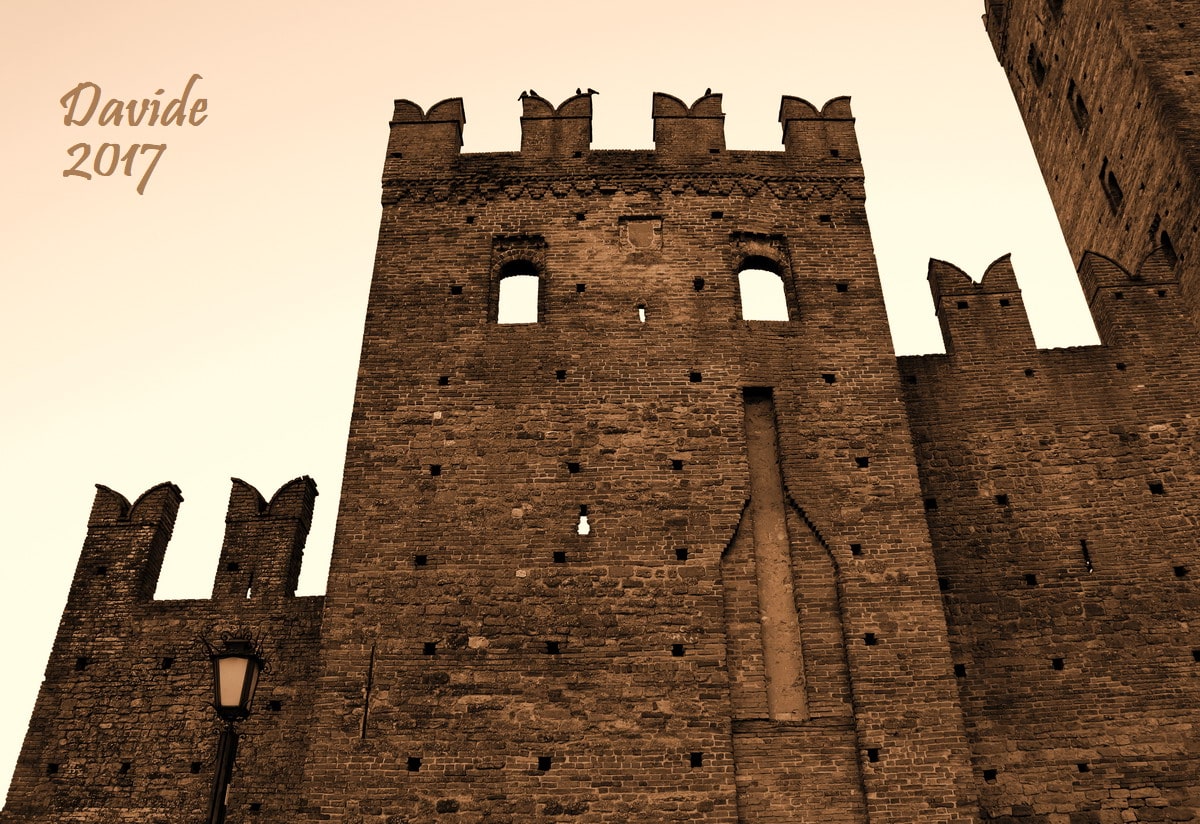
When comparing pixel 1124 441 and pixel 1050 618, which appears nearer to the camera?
pixel 1050 618

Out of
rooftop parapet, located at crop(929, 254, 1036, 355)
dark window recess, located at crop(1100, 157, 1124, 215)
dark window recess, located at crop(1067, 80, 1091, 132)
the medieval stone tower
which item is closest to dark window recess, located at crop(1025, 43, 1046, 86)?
dark window recess, located at crop(1067, 80, 1091, 132)

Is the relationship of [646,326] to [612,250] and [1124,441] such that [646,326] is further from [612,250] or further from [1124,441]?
[1124,441]

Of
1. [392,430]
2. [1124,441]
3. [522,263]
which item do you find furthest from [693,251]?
[1124,441]

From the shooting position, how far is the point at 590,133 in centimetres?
1314

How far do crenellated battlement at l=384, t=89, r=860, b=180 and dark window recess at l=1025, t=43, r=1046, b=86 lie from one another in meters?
6.10

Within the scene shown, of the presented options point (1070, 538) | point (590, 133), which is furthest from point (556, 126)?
point (1070, 538)

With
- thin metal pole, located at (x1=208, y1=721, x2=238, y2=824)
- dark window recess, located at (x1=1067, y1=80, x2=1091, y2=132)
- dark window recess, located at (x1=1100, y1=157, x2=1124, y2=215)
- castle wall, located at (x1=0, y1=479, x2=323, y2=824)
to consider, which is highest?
dark window recess, located at (x1=1067, y1=80, x2=1091, y2=132)

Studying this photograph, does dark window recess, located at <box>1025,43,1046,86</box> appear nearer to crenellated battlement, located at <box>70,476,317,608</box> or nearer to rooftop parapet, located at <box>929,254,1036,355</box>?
rooftop parapet, located at <box>929,254,1036,355</box>

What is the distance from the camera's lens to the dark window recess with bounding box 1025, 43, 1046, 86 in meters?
17.7

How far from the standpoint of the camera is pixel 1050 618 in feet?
34.1

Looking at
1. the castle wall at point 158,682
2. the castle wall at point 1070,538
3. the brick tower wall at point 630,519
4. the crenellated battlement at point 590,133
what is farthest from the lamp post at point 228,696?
the crenellated battlement at point 590,133

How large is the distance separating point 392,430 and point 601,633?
2.91 m

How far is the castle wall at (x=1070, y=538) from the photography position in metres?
9.62

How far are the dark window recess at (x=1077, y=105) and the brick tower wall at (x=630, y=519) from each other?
211 inches
